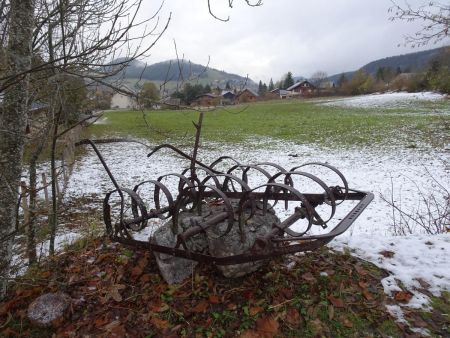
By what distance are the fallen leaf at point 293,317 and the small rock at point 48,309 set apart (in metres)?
1.68

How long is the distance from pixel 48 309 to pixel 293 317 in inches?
72.2

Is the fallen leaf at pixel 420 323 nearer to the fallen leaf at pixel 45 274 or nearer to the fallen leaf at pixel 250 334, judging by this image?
the fallen leaf at pixel 250 334

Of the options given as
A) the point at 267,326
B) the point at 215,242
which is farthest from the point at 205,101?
the point at 267,326

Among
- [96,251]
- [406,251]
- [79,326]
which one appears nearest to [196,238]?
[79,326]

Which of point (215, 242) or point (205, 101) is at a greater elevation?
point (205, 101)

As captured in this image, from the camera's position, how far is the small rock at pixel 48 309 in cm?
242

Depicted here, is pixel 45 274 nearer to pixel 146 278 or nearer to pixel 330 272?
pixel 146 278

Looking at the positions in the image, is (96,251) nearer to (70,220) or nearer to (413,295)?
(413,295)

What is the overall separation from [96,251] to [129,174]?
798 cm

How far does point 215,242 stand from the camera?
101 inches

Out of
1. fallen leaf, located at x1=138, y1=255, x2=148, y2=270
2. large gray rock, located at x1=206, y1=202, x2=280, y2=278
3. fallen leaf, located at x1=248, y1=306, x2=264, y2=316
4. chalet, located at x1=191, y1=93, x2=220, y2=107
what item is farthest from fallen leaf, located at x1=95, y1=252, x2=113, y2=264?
chalet, located at x1=191, y1=93, x2=220, y2=107

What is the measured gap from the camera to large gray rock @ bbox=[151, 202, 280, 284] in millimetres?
2553

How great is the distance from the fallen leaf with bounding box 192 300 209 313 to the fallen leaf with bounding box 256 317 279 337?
398mm

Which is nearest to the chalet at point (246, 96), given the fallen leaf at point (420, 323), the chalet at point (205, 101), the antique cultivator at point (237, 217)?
the chalet at point (205, 101)
